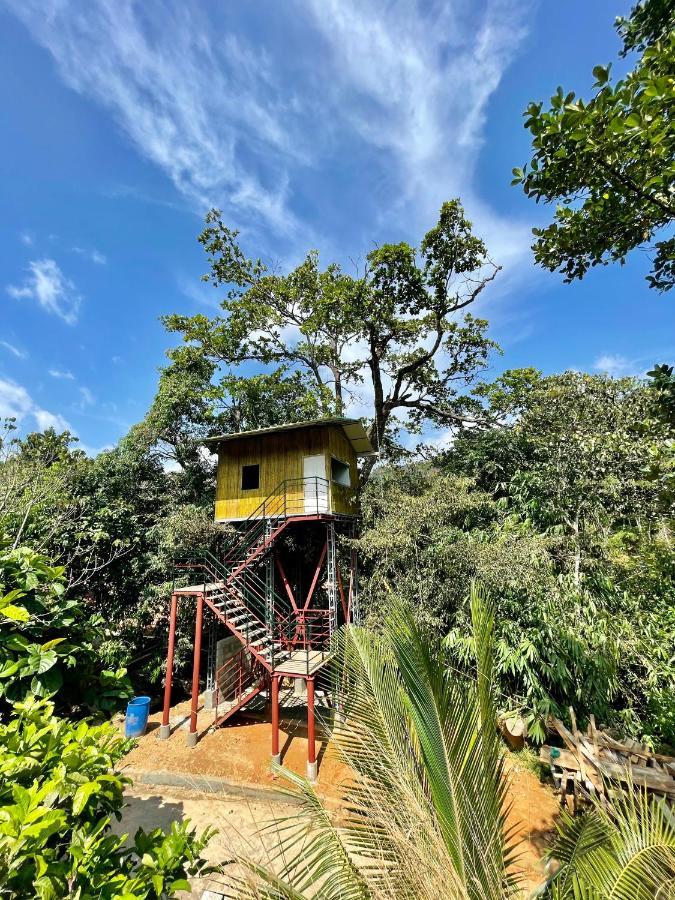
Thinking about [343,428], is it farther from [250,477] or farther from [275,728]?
[275,728]

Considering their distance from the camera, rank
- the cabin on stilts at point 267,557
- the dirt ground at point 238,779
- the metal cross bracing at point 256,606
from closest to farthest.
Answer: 1. the dirt ground at point 238,779
2. the metal cross bracing at point 256,606
3. the cabin on stilts at point 267,557

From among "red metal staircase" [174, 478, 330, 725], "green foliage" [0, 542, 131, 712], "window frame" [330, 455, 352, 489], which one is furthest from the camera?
"window frame" [330, 455, 352, 489]

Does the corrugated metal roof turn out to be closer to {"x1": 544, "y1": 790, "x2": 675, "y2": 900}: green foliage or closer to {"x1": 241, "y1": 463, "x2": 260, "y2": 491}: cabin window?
{"x1": 241, "y1": 463, "x2": 260, "y2": 491}: cabin window

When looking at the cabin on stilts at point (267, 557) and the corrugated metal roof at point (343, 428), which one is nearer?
the cabin on stilts at point (267, 557)

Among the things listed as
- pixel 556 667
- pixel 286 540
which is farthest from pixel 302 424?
pixel 556 667

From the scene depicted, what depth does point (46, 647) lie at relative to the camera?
235cm

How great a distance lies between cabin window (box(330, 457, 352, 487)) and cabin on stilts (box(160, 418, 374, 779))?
4 cm

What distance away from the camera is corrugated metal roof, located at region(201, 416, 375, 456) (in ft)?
36.1

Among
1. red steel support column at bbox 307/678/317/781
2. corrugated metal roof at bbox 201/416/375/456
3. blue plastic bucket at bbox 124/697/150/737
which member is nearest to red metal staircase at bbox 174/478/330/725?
corrugated metal roof at bbox 201/416/375/456

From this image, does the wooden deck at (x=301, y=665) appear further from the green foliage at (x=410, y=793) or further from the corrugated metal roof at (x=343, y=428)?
the corrugated metal roof at (x=343, y=428)

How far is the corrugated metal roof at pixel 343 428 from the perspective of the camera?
11.0 metres

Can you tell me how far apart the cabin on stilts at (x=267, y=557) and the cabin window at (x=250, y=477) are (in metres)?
0.03

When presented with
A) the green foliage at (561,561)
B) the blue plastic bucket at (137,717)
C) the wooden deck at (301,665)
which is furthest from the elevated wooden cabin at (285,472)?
the blue plastic bucket at (137,717)

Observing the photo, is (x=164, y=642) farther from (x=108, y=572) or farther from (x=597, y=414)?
(x=597, y=414)
